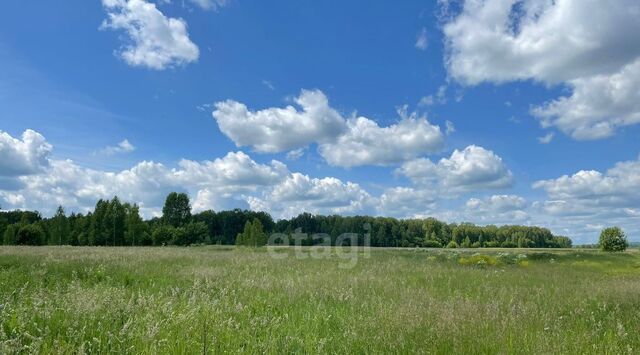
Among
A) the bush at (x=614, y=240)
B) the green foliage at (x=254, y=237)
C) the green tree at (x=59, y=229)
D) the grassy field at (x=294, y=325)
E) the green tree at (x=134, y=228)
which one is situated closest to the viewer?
the grassy field at (x=294, y=325)

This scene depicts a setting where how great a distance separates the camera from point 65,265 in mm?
13320

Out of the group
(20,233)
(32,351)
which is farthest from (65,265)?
(20,233)

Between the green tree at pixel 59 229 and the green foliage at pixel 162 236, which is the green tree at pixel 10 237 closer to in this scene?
the green tree at pixel 59 229

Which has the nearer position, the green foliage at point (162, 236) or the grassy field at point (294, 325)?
the grassy field at point (294, 325)

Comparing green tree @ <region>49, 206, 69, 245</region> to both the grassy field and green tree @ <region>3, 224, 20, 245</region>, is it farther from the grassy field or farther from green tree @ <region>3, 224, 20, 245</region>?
the grassy field

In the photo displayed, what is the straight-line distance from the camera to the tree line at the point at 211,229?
70.6m

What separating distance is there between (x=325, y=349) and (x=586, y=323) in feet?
16.6

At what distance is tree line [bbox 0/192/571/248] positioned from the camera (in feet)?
232

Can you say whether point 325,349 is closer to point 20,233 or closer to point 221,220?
point 20,233

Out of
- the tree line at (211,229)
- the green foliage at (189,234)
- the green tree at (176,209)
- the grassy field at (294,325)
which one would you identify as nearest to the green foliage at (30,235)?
the tree line at (211,229)

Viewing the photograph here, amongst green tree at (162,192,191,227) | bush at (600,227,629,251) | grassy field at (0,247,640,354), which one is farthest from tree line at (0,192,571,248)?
grassy field at (0,247,640,354)

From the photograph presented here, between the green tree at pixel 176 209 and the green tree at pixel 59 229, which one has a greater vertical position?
the green tree at pixel 176 209

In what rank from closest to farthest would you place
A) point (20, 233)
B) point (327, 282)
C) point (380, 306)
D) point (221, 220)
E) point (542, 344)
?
1. point (542, 344)
2. point (380, 306)
3. point (327, 282)
4. point (20, 233)
5. point (221, 220)

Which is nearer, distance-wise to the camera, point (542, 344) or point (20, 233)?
point (542, 344)
